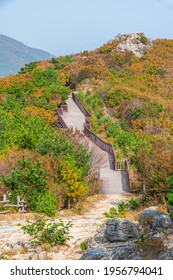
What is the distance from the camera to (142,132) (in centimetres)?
3616

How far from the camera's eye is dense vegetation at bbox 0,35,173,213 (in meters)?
18.3

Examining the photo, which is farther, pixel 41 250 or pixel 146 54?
pixel 146 54

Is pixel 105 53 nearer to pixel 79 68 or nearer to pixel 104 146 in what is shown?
pixel 79 68

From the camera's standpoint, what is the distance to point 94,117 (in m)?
38.5

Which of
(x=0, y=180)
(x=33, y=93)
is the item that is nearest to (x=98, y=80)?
(x=33, y=93)

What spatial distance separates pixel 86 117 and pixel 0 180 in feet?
68.2

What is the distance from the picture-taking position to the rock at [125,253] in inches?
332

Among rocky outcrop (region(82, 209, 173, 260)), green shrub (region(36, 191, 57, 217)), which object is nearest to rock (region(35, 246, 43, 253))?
rocky outcrop (region(82, 209, 173, 260))

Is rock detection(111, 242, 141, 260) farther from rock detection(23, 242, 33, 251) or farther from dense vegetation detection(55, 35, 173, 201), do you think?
dense vegetation detection(55, 35, 173, 201)

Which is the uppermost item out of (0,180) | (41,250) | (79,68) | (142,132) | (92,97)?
(79,68)

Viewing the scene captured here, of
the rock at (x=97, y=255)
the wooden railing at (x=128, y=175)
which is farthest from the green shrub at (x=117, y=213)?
the rock at (x=97, y=255)

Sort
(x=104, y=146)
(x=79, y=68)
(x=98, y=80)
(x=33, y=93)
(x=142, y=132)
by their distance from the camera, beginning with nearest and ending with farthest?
1. (x=104, y=146)
2. (x=142, y=132)
3. (x=33, y=93)
4. (x=98, y=80)
5. (x=79, y=68)

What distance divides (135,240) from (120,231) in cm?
53

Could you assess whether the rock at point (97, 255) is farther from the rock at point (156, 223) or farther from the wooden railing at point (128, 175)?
the wooden railing at point (128, 175)
